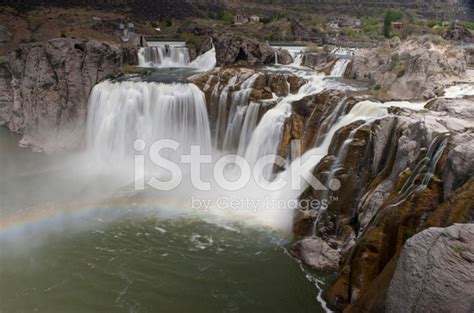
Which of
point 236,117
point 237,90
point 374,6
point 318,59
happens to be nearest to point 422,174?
point 236,117

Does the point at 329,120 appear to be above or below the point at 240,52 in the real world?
below

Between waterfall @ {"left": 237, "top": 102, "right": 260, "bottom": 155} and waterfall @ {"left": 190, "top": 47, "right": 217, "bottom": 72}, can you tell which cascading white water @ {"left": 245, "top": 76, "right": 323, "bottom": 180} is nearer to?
waterfall @ {"left": 237, "top": 102, "right": 260, "bottom": 155}

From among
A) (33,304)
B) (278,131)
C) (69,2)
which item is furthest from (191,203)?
(69,2)

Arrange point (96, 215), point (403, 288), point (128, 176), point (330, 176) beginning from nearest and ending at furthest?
point (403, 288) → point (330, 176) → point (96, 215) → point (128, 176)

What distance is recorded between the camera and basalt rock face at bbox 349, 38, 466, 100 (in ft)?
64.5

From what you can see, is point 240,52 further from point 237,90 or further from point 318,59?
point 237,90

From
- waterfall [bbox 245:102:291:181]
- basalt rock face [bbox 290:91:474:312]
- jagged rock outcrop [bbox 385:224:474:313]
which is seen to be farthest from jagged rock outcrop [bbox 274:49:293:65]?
jagged rock outcrop [bbox 385:224:474:313]

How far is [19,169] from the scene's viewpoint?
2320cm

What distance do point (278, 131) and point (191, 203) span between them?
17.5 ft

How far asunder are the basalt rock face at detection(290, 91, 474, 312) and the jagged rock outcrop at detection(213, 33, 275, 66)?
51.0ft

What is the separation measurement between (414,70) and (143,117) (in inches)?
598

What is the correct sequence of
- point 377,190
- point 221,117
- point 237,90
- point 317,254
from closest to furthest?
point 377,190
point 317,254
point 237,90
point 221,117

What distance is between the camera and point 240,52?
3338 cm

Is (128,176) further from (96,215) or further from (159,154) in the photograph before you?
(96,215)
